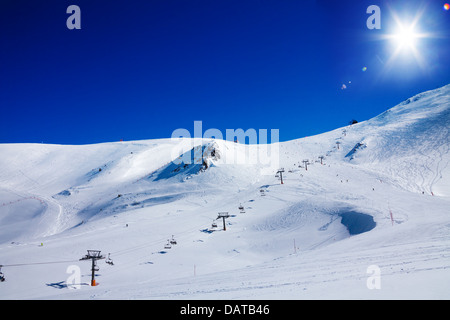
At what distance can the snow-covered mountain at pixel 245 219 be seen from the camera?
9.66 m

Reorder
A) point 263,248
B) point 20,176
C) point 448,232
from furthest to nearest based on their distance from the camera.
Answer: point 20,176 → point 263,248 → point 448,232

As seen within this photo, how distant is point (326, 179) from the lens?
4503cm

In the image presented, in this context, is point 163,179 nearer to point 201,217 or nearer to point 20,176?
point 201,217

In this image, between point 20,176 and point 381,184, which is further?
point 20,176

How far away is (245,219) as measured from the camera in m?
32.1

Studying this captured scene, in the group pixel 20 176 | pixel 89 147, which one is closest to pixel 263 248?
pixel 20 176

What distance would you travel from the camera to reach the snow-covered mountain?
9.66 metres

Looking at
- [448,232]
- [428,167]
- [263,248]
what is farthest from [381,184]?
[448,232]

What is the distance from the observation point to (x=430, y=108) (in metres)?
80.2
